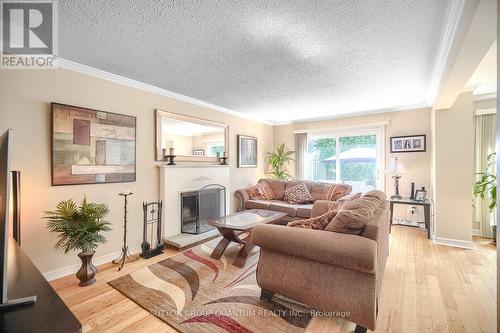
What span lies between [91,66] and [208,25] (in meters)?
1.72

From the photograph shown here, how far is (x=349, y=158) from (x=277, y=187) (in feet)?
5.90

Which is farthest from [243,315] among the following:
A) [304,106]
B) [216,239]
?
[304,106]

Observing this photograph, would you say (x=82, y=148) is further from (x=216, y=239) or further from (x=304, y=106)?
(x=304, y=106)

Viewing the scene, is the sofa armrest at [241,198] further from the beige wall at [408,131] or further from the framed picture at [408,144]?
the framed picture at [408,144]

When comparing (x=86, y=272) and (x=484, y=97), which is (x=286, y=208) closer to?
(x=86, y=272)

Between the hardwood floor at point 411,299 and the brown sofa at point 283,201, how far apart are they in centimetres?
155

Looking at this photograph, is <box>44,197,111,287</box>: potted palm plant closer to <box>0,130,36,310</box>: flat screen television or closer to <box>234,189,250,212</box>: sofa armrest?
<box>0,130,36,310</box>: flat screen television

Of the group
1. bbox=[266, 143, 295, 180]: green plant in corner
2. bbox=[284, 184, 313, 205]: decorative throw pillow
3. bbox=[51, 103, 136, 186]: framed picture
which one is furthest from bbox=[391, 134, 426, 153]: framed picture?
bbox=[51, 103, 136, 186]: framed picture

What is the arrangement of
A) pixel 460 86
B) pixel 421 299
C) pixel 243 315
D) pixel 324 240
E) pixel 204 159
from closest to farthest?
pixel 324 240 < pixel 243 315 < pixel 421 299 < pixel 460 86 < pixel 204 159

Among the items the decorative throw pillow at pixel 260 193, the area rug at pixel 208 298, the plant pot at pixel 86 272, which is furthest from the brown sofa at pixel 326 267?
the decorative throw pillow at pixel 260 193

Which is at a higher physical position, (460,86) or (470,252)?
(460,86)

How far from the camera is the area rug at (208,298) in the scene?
1.76m

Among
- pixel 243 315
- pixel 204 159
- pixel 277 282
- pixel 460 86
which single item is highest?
pixel 460 86

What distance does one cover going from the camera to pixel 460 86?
2.58 m
